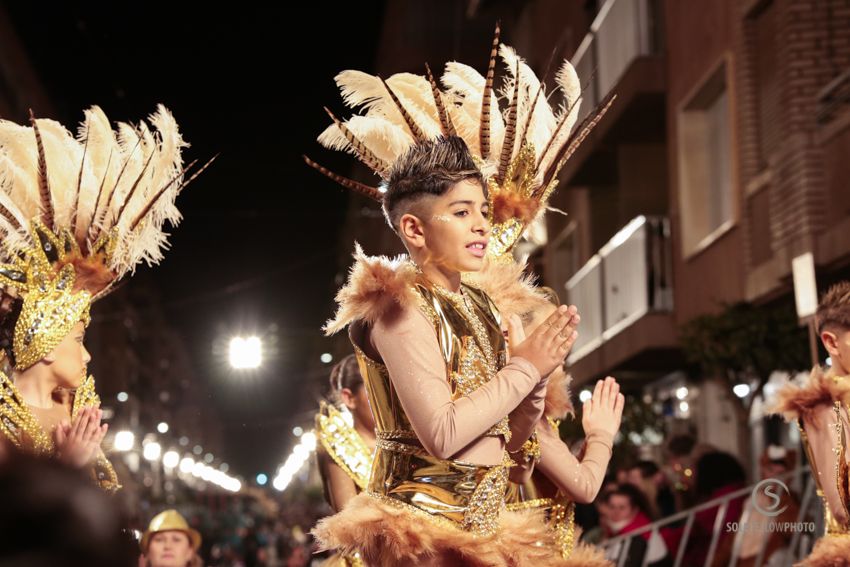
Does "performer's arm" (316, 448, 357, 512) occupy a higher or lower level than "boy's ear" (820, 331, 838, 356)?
lower

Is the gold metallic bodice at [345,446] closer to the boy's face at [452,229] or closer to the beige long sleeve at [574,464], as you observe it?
the beige long sleeve at [574,464]

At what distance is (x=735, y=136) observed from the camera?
45.4ft

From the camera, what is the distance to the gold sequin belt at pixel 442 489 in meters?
3.63

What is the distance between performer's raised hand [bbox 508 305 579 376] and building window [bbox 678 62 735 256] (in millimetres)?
12248

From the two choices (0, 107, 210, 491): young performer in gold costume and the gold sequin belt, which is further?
(0, 107, 210, 491): young performer in gold costume

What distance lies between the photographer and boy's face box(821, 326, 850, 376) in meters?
4.96

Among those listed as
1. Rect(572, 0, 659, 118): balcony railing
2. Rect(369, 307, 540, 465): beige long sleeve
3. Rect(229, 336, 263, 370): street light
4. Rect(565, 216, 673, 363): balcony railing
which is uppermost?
Rect(572, 0, 659, 118): balcony railing

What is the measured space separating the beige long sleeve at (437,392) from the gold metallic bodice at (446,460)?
0.05m

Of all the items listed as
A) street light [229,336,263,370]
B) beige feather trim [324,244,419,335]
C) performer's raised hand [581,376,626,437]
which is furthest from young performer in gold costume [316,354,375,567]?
street light [229,336,263,370]

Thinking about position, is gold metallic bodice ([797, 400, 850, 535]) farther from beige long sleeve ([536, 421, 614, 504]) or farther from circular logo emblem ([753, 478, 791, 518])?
circular logo emblem ([753, 478, 791, 518])

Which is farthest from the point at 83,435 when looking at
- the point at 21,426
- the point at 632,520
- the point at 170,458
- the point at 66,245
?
the point at 170,458

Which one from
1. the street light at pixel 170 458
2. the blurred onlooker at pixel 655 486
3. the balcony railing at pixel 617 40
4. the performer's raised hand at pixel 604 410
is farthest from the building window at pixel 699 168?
the street light at pixel 170 458

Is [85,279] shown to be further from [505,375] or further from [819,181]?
[819,181]

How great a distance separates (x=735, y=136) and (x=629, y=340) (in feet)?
13.0
